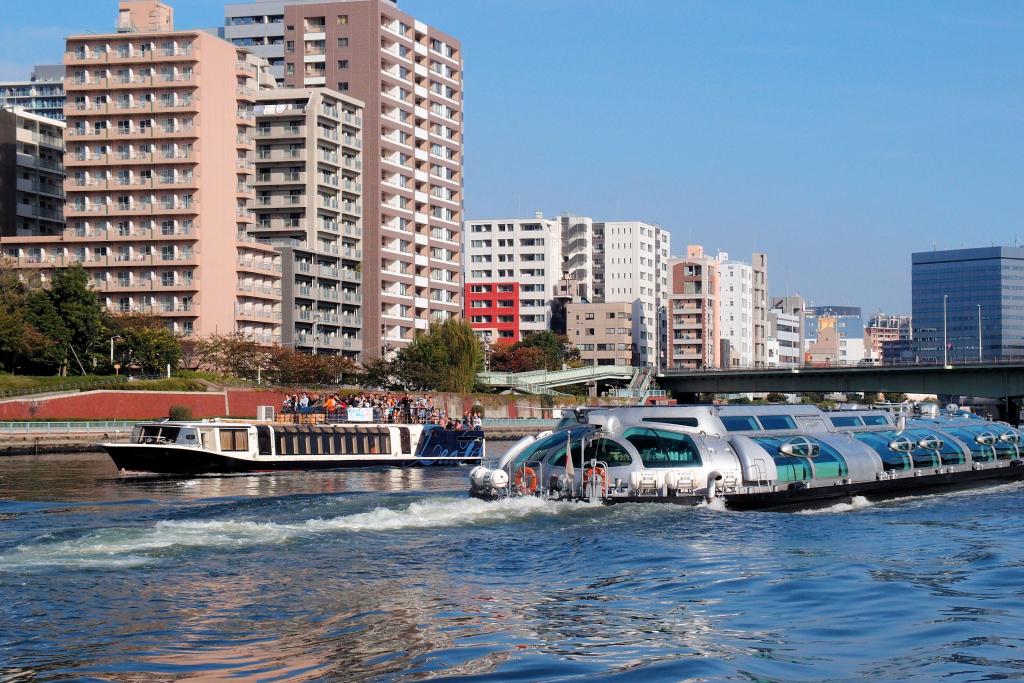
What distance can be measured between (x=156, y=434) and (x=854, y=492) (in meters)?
30.0

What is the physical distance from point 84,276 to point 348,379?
2538cm

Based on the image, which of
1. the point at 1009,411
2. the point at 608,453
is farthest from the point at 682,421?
the point at 1009,411

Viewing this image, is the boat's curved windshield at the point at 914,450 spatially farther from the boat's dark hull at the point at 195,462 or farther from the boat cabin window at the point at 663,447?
the boat's dark hull at the point at 195,462

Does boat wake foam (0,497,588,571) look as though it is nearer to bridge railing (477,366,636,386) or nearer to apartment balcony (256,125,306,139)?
apartment balcony (256,125,306,139)

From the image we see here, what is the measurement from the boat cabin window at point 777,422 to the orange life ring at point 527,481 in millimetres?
7024

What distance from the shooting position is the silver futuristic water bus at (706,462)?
3216cm

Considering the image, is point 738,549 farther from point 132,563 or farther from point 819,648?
point 132,563

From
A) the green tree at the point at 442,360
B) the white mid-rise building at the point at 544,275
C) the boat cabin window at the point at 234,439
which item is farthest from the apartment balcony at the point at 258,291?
the white mid-rise building at the point at 544,275

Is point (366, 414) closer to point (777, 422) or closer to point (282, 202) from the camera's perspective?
point (777, 422)

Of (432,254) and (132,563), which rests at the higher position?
(432,254)

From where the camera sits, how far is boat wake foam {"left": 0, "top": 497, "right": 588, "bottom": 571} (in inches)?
933

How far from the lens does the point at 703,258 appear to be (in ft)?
647

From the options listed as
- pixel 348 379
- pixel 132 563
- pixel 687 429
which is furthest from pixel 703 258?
pixel 132 563

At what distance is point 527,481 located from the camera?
33.3m
